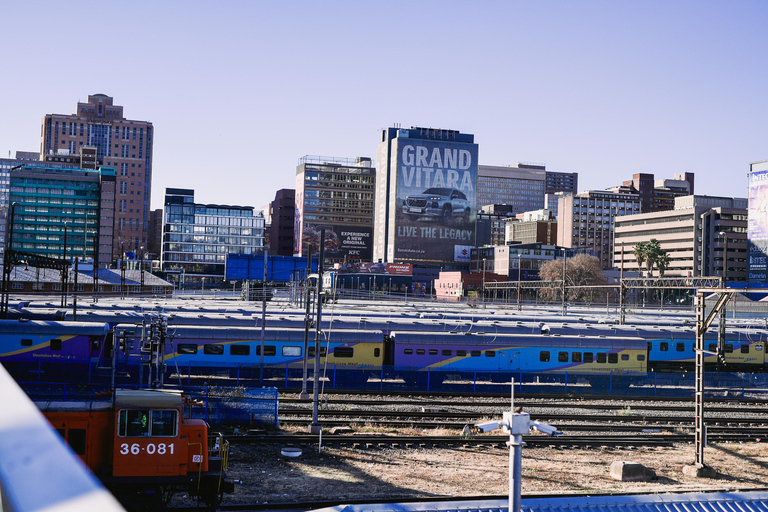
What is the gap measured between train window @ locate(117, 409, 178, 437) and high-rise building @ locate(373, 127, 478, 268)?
6637 inches

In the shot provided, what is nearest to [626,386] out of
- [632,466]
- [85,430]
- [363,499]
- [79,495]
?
[632,466]

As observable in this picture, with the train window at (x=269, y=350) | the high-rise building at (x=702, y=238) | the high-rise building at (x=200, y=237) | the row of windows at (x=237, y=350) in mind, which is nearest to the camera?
the row of windows at (x=237, y=350)

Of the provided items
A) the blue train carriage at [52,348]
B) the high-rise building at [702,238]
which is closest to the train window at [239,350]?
the blue train carriage at [52,348]

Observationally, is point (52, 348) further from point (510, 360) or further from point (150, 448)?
point (510, 360)

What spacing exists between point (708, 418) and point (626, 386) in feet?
30.3

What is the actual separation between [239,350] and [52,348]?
994 centimetres

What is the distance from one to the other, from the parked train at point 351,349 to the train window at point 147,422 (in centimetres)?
1926

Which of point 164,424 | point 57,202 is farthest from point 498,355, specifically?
point 57,202

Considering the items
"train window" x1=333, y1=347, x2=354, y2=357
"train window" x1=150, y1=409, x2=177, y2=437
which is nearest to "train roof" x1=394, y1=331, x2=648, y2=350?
"train window" x1=333, y1=347, x2=354, y2=357

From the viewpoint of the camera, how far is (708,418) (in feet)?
115

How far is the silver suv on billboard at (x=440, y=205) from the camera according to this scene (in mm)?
187375

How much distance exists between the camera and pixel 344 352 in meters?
43.9

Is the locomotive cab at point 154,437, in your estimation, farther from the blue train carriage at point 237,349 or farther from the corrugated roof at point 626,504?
the blue train carriage at point 237,349

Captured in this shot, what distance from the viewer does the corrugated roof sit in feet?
51.3
